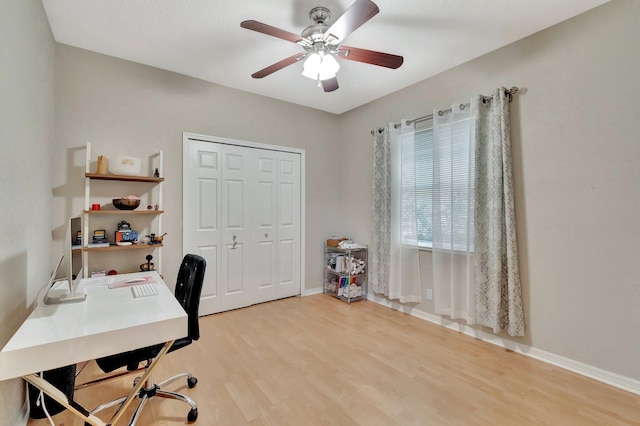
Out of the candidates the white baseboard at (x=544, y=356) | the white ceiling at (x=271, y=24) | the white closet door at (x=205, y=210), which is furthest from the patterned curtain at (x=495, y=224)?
the white closet door at (x=205, y=210)

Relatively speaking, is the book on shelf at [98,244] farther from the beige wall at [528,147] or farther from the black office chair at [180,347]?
the black office chair at [180,347]

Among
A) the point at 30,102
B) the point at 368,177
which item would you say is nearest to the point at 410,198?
the point at 368,177

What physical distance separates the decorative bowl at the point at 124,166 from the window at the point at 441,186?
9.63ft

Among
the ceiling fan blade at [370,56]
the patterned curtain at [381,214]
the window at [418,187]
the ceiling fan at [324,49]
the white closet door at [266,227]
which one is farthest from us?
the white closet door at [266,227]

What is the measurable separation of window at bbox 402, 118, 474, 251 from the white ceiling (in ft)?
2.48

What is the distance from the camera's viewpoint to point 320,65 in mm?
2326

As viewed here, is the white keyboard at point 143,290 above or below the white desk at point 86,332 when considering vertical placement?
above

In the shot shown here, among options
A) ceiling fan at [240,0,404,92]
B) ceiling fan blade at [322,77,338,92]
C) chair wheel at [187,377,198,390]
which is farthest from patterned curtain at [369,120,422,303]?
chair wheel at [187,377,198,390]

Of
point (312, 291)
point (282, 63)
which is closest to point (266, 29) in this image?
point (282, 63)

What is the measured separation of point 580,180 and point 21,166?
153 inches

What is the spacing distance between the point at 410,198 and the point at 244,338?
2.40 metres

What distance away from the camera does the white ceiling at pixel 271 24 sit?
222 centimetres

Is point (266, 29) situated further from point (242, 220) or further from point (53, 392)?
point (242, 220)

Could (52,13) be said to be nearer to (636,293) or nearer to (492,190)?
(492,190)
